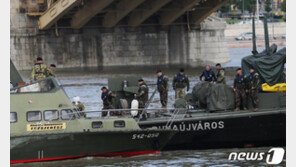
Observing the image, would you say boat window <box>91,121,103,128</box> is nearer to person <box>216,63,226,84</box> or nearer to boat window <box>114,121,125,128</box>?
boat window <box>114,121,125,128</box>

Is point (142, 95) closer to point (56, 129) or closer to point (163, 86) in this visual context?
point (163, 86)

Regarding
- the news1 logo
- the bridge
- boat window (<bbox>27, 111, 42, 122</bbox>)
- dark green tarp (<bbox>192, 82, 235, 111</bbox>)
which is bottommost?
the news1 logo

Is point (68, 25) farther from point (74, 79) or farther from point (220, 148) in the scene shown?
point (220, 148)

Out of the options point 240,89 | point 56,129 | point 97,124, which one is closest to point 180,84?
point 240,89

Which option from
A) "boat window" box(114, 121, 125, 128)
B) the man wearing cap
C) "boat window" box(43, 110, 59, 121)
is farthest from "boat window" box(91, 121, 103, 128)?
the man wearing cap

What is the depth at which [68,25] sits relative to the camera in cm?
6028

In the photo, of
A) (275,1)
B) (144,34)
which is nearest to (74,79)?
(144,34)

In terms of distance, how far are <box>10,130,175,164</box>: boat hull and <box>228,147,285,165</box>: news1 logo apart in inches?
83.0

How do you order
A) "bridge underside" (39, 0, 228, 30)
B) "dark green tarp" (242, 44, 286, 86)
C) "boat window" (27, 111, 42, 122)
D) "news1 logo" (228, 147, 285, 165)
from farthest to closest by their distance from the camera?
1. "bridge underside" (39, 0, 228, 30)
2. "dark green tarp" (242, 44, 286, 86)
3. "news1 logo" (228, 147, 285, 165)
4. "boat window" (27, 111, 42, 122)

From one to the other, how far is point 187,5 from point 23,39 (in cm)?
1332

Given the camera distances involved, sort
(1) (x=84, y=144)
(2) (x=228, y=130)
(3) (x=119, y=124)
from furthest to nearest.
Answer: (2) (x=228, y=130), (3) (x=119, y=124), (1) (x=84, y=144)

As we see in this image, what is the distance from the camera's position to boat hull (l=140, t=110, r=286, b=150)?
22625mm

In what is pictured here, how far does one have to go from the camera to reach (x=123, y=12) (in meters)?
56.2

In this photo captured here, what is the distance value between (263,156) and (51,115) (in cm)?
630
